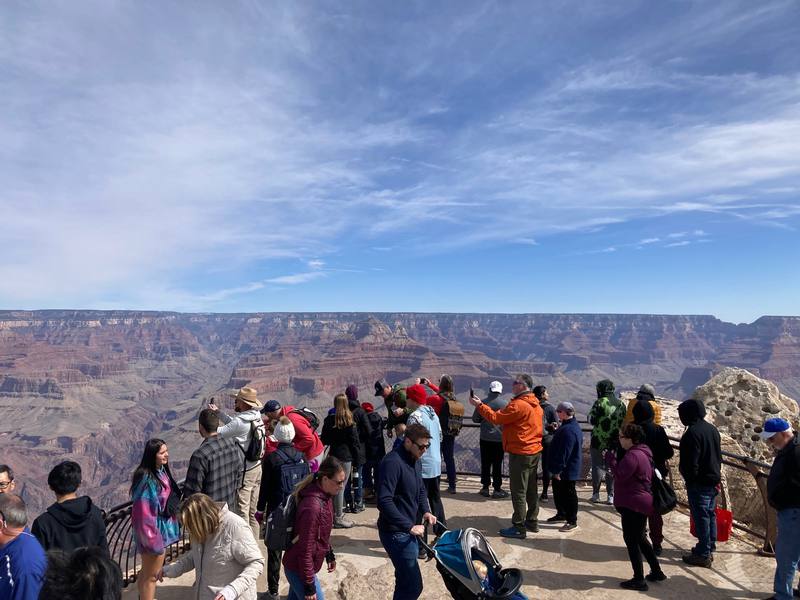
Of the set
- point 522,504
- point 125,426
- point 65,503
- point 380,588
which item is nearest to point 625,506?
point 522,504

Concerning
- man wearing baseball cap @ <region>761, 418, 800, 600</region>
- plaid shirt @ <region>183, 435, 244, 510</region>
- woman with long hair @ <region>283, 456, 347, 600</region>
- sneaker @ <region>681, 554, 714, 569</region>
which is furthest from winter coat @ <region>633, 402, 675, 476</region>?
plaid shirt @ <region>183, 435, 244, 510</region>

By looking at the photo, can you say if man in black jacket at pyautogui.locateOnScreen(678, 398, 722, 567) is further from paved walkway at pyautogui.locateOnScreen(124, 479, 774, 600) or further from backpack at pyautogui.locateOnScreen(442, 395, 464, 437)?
backpack at pyautogui.locateOnScreen(442, 395, 464, 437)

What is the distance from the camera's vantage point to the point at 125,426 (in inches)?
7106

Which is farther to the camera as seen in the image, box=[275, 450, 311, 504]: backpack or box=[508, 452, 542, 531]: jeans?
box=[508, 452, 542, 531]: jeans

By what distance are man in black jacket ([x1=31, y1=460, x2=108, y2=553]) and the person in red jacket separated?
233 centimetres

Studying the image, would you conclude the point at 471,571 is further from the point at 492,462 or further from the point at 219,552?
the point at 492,462

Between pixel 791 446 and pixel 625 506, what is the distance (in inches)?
64.4

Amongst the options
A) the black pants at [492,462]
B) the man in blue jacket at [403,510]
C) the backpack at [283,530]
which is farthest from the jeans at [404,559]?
the black pants at [492,462]

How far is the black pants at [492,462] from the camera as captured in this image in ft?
26.4

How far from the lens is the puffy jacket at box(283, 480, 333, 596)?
3.36 m

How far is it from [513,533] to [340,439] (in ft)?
8.84

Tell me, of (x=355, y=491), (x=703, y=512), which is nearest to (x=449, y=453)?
(x=355, y=491)

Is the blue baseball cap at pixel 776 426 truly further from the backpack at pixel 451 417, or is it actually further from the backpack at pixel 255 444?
the backpack at pixel 255 444

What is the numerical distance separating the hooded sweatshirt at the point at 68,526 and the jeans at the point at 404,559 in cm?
212
